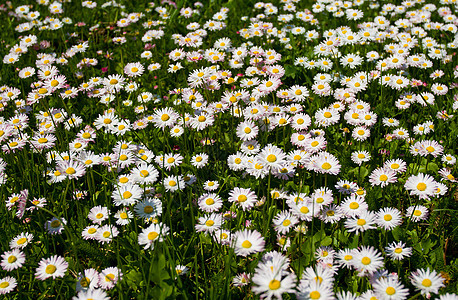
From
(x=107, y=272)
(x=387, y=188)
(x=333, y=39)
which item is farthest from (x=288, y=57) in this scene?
(x=107, y=272)

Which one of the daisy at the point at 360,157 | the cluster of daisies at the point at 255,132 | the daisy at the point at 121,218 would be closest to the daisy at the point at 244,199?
the cluster of daisies at the point at 255,132

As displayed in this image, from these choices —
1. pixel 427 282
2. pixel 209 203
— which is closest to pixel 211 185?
pixel 209 203

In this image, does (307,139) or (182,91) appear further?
(182,91)

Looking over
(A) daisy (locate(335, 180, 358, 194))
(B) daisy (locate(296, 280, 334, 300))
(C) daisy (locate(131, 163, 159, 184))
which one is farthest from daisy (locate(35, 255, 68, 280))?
Result: (A) daisy (locate(335, 180, 358, 194))

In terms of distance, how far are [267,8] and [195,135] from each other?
2836 millimetres

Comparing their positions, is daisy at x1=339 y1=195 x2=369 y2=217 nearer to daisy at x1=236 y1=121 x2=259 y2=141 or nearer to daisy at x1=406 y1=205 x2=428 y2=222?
daisy at x1=406 y1=205 x2=428 y2=222

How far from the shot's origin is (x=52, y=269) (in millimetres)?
2227

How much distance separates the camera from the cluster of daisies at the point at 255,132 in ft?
7.47

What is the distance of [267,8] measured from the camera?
221 inches

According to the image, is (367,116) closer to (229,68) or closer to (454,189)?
(454,189)

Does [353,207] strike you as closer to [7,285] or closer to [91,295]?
[91,295]

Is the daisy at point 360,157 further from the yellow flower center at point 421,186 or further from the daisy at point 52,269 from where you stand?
the daisy at point 52,269

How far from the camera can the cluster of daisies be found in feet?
7.47

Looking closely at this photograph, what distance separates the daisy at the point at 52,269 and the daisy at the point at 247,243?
3.20 ft
